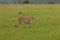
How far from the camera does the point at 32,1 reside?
39875mm

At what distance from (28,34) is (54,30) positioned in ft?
4.95

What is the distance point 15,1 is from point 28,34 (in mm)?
31501

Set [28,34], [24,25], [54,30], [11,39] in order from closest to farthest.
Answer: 1. [11,39]
2. [28,34]
3. [54,30]
4. [24,25]

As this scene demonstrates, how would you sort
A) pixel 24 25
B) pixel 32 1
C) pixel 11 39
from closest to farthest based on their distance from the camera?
pixel 11 39
pixel 24 25
pixel 32 1

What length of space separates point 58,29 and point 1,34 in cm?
273

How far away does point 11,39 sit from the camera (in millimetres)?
8227

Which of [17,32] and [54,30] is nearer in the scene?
[17,32]

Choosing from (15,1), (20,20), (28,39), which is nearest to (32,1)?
(15,1)

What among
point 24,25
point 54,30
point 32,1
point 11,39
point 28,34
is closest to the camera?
point 11,39

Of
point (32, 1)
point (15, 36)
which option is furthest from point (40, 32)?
point (32, 1)

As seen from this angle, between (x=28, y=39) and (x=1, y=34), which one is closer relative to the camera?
(x=28, y=39)

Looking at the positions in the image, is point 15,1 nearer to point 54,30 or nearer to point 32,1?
point 32,1

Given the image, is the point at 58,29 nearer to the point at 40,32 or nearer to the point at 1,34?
the point at 40,32

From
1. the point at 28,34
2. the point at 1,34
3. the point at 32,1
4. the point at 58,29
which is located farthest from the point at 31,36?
the point at 32,1
